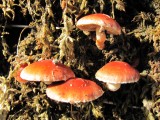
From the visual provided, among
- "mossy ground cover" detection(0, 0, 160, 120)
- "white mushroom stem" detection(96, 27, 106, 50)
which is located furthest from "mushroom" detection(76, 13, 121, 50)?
"mossy ground cover" detection(0, 0, 160, 120)

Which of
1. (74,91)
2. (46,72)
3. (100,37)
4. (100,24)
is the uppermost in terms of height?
(100,24)

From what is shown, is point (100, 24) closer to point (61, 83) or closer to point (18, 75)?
point (61, 83)

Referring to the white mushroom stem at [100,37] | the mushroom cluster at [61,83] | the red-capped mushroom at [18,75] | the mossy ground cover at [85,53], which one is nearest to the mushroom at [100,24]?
the white mushroom stem at [100,37]

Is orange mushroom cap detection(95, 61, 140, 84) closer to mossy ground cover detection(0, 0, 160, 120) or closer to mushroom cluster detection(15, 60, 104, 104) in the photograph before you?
mushroom cluster detection(15, 60, 104, 104)

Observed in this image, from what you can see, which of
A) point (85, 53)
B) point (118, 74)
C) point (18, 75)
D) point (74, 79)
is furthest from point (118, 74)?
point (18, 75)

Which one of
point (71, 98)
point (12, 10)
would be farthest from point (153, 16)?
point (12, 10)

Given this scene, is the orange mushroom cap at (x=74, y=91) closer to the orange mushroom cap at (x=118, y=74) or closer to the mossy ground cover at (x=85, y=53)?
the orange mushroom cap at (x=118, y=74)
